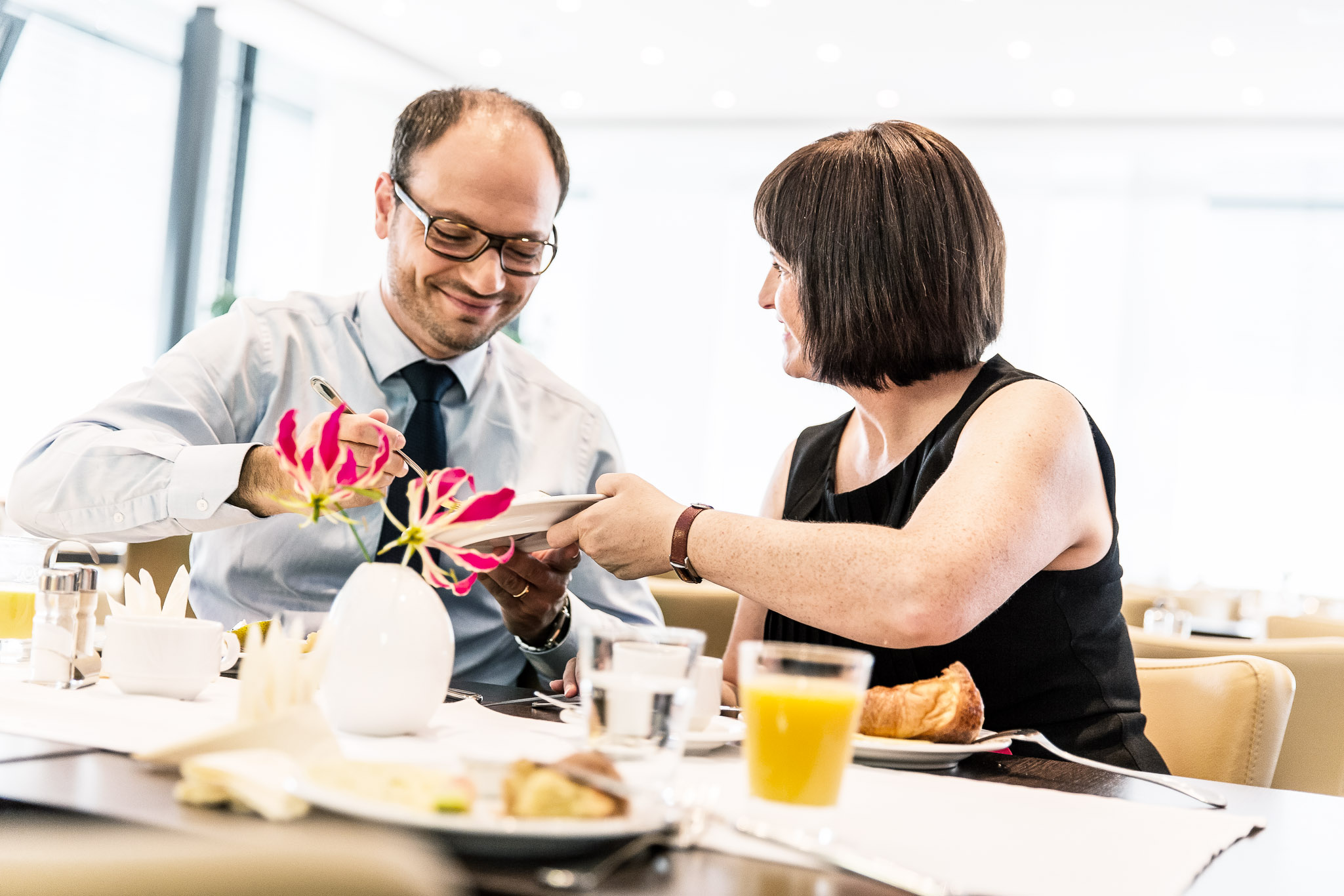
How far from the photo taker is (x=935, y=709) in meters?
1.04

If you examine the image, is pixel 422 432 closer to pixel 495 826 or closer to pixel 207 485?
pixel 207 485

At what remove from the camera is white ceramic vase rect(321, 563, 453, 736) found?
0.90 m

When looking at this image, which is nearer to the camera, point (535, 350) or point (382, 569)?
point (382, 569)

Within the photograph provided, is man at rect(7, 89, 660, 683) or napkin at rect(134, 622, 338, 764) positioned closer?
napkin at rect(134, 622, 338, 764)

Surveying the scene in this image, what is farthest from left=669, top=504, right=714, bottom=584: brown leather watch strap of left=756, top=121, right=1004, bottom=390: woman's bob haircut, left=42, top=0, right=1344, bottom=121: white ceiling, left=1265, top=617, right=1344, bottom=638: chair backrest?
left=42, top=0, right=1344, bottom=121: white ceiling

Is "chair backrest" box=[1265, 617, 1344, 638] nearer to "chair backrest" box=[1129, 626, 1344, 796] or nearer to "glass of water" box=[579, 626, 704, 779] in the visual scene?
"chair backrest" box=[1129, 626, 1344, 796]

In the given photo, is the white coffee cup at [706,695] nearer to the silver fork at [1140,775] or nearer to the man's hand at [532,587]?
the silver fork at [1140,775]

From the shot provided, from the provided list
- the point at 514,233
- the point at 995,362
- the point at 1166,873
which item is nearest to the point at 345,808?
the point at 1166,873

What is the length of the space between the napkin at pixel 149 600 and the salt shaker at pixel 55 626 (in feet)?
0.12

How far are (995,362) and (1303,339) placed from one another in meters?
7.07

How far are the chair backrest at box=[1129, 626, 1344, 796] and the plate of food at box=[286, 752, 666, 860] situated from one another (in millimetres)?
1163

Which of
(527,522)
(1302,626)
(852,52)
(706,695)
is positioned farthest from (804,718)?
(852,52)

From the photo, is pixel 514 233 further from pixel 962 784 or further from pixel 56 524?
pixel 962 784

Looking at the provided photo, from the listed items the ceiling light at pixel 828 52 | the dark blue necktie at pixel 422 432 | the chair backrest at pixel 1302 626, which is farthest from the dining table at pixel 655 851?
the ceiling light at pixel 828 52
